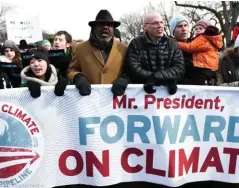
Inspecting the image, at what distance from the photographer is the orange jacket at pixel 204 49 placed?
3.82 meters

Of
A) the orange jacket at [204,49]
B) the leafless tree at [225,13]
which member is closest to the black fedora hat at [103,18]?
the orange jacket at [204,49]

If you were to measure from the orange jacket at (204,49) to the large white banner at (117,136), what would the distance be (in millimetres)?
837

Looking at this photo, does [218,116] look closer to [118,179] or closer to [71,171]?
[118,179]

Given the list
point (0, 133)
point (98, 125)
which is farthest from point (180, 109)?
point (0, 133)

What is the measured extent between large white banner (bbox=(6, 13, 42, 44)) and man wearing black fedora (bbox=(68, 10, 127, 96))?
533cm

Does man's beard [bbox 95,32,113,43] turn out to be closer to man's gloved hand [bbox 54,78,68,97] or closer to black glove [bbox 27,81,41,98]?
man's gloved hand [bbox 54,78,68,97]

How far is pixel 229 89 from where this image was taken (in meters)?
3.11

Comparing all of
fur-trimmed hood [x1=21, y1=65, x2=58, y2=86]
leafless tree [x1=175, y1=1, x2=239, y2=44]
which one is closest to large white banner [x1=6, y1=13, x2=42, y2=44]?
fur-trimmed hood [x1=21, y1=65, x2=58, y2=86]

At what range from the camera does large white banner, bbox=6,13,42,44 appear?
8.27m

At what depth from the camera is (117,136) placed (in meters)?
3.08

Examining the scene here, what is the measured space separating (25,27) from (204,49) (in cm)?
558

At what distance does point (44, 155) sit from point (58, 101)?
50cm

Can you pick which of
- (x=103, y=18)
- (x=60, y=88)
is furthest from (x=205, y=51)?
(x=60, y=88)

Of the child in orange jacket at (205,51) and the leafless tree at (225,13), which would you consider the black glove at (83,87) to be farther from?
the leafless tree at (225,13)
